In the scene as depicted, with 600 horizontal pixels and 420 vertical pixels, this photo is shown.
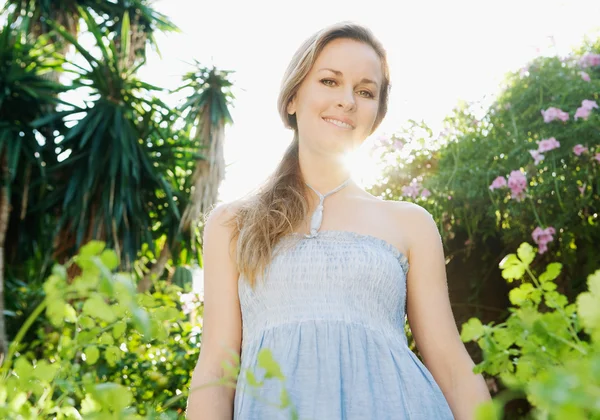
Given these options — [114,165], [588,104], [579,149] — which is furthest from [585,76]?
[114,165]

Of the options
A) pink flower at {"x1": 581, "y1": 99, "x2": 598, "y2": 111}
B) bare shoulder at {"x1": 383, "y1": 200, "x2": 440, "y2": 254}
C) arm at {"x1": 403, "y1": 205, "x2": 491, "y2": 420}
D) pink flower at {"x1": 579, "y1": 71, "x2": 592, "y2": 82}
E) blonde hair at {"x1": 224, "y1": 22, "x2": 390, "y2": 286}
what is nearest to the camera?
arm at {"x1": 403, "y1": 205, "x2": 491, "y2": 420}

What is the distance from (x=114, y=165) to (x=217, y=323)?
5.66 m

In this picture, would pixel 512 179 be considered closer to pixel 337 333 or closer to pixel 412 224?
pixel 412 224

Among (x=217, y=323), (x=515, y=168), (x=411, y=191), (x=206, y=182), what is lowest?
(x=206, y=182)

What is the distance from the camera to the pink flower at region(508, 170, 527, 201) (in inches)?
94.8

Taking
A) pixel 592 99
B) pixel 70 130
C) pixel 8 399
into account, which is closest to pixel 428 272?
pixel 8 399

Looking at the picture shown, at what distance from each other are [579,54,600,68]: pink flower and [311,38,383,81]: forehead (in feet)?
3.91

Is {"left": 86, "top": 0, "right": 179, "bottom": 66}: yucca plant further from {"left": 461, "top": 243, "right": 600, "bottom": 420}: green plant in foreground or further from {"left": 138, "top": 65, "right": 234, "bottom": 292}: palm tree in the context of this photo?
{"left": 461, "top": 243, "right": 600, "bottom": 420}: green plant in foreground

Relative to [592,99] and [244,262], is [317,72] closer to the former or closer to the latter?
[244,262]

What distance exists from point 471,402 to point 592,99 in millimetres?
1639

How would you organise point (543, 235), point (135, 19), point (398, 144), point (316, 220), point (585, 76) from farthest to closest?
point (135, 19) < point (398, 144) < point (585, 76) < point (543, 235) < point (316, 220)

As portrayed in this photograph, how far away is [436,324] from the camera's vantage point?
158 centimetres

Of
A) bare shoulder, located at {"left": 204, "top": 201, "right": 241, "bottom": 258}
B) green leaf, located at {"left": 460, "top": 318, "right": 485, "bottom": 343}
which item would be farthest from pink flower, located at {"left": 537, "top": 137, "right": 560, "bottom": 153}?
green leaf, located at {"left": 460, "top": 318, "right": 485, "bottom": 343}

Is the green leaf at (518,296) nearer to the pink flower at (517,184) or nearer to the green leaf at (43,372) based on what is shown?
the green leaf at (43,372)
